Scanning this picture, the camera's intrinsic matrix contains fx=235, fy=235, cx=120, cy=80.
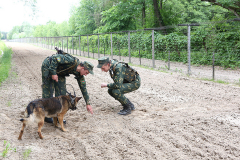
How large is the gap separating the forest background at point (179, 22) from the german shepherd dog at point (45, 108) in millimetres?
8470

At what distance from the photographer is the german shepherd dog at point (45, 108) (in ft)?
13.7

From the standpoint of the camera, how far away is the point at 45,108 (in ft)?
14.4

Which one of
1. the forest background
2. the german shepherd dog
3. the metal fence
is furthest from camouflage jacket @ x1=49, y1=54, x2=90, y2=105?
the forest background

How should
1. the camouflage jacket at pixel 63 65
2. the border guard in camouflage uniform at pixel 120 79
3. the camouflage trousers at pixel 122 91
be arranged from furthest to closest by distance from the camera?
the camouflage trousers at pixel 122 91
the border guard in camouflage uniform at pixel 120 79
the camouflage jacket at pixel 63 65

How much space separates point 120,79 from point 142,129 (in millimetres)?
1364

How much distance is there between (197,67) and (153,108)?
889 cm

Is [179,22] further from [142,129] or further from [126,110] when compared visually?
[142,129]

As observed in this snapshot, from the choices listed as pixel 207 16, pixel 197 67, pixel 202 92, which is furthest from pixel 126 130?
pixel 207 16

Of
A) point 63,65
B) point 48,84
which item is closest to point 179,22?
point 63,65

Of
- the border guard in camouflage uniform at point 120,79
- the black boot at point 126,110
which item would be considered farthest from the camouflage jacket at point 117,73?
the black boot at point 126,110

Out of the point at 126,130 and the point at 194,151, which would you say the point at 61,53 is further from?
the point at 194,151

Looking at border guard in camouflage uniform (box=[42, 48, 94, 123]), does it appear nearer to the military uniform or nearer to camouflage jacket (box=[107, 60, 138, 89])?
the military uniform

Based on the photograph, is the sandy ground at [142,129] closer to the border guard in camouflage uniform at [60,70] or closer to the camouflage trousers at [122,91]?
the camouflage trousers at [122,91]

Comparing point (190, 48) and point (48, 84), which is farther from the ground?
point (190, 48)
